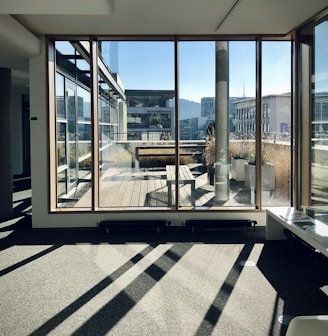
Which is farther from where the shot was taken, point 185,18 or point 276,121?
point 276,121

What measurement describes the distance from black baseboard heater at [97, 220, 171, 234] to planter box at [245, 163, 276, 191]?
1427 mm

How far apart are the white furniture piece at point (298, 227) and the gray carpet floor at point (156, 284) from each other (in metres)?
0.18

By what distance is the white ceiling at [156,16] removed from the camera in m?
4.22

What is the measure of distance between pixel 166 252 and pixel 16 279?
176 centimetres

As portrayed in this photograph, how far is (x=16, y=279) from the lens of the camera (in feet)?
14.0

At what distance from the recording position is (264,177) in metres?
6.61

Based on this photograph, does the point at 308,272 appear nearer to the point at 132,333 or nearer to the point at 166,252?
the point at 166,252

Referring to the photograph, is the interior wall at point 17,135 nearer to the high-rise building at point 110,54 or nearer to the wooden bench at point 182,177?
the high-rise building at point 110,54

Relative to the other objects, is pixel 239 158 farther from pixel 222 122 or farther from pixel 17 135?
pixel 17 135

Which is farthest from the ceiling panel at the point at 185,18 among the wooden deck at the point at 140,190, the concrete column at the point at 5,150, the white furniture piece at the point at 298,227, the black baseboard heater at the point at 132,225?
the black baseboard heater at the point at 132,225

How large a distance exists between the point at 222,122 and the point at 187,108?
580mm

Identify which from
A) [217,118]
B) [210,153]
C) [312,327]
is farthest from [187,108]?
[312,327]

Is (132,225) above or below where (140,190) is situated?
below

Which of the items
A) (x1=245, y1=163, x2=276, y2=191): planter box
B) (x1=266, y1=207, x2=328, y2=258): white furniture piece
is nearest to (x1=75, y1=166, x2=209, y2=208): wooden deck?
(x1=245, y1=163, x2=276, y2=191): planter box
